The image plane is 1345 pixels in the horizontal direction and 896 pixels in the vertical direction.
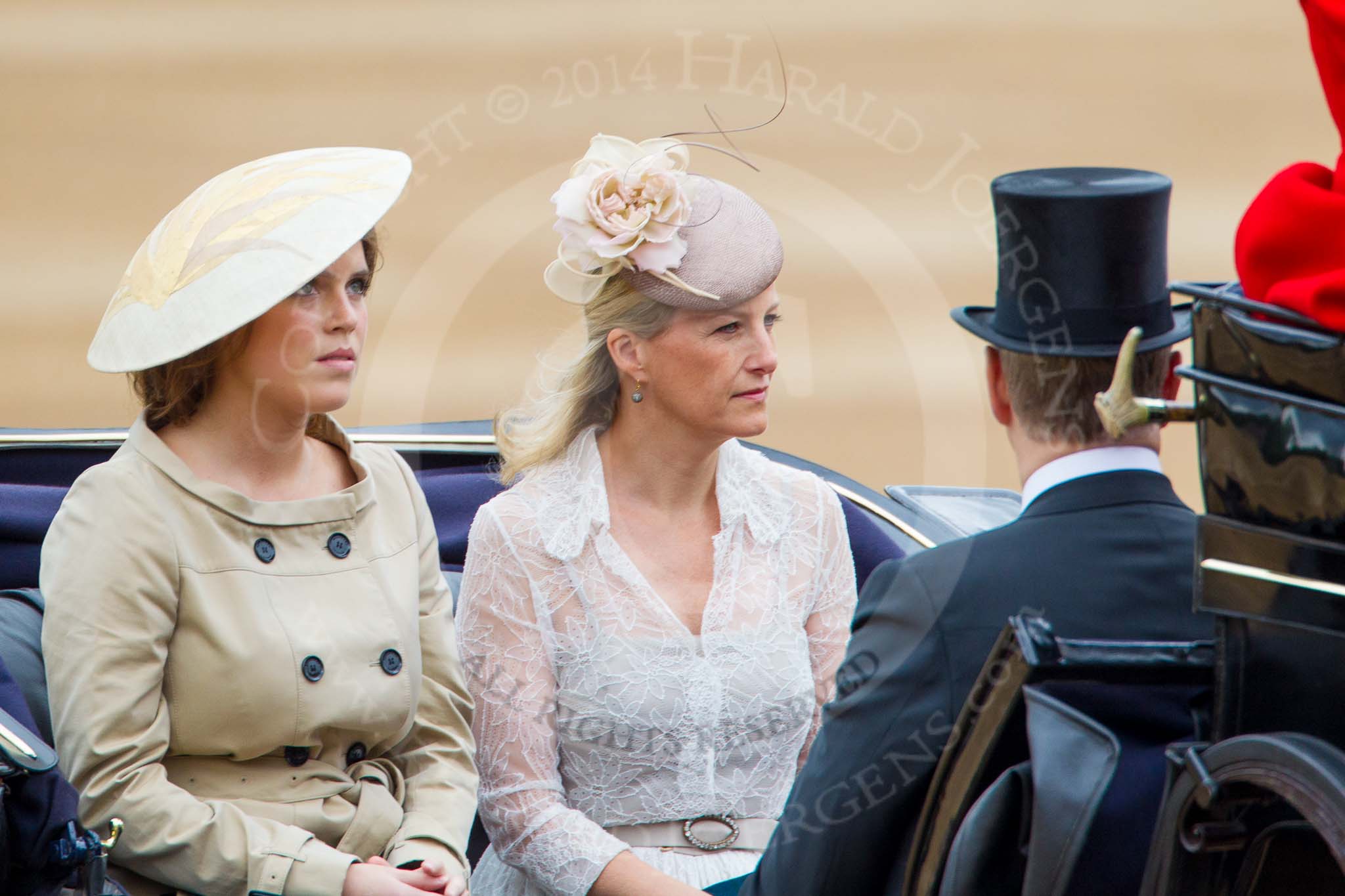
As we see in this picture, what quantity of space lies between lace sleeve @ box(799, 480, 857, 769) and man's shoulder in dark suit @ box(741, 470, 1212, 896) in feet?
2.61

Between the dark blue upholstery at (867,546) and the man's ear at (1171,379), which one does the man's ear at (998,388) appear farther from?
the dark blue upholstery at (867,546)

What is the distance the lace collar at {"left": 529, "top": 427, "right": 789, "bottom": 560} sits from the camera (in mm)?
2209

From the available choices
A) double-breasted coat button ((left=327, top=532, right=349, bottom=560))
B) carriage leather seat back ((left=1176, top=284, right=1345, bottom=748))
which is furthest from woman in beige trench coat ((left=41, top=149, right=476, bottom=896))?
carriage leather seat back ((left=1176, top=284, right=1345, bottom=748))

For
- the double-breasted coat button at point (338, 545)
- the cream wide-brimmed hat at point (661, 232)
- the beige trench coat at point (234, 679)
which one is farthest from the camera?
the cream wide-brimmed hat at point (661, 232)

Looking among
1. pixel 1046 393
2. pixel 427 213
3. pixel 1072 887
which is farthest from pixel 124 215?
pixel 1072 887

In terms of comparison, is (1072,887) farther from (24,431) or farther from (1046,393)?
(24,431)

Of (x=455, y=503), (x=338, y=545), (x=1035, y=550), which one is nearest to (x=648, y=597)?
(x=338, y=545)

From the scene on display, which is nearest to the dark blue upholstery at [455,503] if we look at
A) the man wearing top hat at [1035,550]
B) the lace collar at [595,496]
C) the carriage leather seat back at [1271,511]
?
the lace collar at [595,496]

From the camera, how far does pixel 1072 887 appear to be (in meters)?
1.15

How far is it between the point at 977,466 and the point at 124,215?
98.4 inches

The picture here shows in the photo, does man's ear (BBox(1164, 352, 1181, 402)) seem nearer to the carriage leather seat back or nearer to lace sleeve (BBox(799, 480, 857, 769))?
the carriage leather seat back

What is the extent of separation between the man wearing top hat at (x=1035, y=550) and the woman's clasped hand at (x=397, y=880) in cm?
51

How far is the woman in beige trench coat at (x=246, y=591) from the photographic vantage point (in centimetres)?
172

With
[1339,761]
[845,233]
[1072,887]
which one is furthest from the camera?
[845,233]
